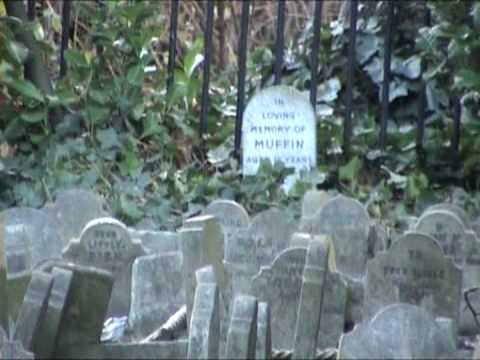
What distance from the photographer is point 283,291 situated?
3.68 metres

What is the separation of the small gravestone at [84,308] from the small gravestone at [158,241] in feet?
3.28

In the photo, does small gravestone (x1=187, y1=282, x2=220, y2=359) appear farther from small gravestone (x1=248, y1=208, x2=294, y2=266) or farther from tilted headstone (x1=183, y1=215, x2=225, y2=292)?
small gravestone (x1=248, y1=208, x2=294, y2=266)

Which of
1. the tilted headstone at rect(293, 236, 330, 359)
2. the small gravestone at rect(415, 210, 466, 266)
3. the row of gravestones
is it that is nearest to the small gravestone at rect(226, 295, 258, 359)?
the tilted headstone at rect(293, 236, 330, 359)

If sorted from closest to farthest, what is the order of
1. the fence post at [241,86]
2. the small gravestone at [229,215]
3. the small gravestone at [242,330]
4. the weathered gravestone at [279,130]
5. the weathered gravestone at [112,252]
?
the small gravestone at [242,330]
the weathered gravestone at [112,252]
the small gravestone at [229,215]
the weathered gravestone at [279,130]
the fence post at [241,86]

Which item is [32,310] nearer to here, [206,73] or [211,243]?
[211,243]

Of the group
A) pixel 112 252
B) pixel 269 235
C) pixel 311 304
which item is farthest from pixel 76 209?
pixel 311 304

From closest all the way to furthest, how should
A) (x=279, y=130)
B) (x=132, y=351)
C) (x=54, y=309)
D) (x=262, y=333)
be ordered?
(x=262, y=333) < (x=54, y=309) < (x=132, y=351) < (x=279, y=130)

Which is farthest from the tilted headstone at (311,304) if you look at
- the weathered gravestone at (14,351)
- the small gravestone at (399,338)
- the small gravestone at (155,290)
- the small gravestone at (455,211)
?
the small gravestone at (455,211)

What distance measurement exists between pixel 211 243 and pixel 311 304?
57cm

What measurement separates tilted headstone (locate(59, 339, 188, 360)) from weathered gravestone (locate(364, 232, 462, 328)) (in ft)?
2.00

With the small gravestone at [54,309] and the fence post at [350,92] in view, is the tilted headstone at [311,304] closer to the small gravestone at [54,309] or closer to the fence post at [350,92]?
the small gravestone at [54,309]

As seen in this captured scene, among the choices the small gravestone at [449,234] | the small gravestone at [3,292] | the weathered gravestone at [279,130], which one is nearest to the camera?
the small gravestone at [3,292]

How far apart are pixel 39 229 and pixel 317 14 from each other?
6.82 feet

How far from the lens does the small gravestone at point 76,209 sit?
462 cm
